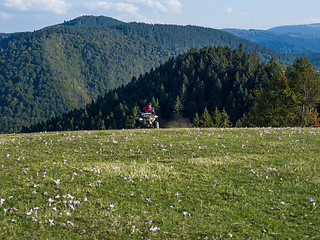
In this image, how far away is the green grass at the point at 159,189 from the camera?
325 inches

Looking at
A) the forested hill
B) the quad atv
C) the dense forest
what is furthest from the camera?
the forested hill

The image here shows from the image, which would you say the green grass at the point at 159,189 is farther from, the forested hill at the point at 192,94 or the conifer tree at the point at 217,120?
the forested hill at the point at 192,94

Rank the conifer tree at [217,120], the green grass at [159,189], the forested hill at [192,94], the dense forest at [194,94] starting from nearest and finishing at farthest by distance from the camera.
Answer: the green grass at [159,189] < the conifer tree at [217,120] < the dense forest at [194,94] < the forested hill at [192,94]

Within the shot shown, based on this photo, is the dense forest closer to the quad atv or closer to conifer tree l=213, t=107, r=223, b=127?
conifer tree l=213, t=107, r=223, b=127

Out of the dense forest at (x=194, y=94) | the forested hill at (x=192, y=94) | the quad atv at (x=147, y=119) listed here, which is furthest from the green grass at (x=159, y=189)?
the forested hill at (x=192, y=94)

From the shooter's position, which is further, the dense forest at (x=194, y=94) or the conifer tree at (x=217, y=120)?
the dense forest at (x=194, y=94)

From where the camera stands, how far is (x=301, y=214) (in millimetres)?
9250

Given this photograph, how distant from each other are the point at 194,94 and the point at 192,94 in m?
1.20

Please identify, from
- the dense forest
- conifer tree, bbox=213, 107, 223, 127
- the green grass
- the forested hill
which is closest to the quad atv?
the green grass

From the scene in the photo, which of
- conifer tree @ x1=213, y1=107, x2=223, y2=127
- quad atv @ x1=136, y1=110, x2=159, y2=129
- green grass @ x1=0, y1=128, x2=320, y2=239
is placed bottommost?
conifer tree @ x1=213, y1=107, x2=223, y2=127

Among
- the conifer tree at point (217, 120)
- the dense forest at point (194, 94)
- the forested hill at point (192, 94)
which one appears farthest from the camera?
the forested hill at point (192, 94)

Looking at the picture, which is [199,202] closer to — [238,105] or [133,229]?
[133,229]

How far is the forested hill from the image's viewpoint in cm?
13862

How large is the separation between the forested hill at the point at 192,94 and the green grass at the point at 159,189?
373ft
